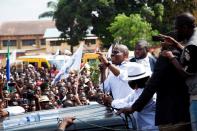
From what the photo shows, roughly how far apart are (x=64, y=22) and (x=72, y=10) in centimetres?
149

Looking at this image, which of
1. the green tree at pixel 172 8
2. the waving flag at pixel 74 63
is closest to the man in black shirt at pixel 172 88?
the waving flag at pixel 74 63

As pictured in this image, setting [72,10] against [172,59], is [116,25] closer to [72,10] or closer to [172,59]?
[72,10]

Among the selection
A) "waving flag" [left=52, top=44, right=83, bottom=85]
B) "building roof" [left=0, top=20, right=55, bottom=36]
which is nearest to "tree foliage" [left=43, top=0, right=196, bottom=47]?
"waving flag" [left=52, top=44, right=83, bottom=85]

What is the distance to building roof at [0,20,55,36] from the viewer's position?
3388 inches

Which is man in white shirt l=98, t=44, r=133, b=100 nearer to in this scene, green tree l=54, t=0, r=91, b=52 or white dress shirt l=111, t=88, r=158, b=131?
white dress shirt l=111, t=88, r=158, b=131

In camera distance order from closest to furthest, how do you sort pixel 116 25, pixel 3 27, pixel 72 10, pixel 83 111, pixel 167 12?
1. pixel 83 111
2. pixel 116 25
3. pixel 167 12
4. pixel 72 10
5. pixel 3 27

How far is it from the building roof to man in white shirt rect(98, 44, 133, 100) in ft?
261

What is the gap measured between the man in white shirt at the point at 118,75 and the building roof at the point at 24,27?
7956 cm

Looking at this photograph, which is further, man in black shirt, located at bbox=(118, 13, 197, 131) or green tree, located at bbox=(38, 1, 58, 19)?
green tree, located at bbox=(38, 1, 58, 19)

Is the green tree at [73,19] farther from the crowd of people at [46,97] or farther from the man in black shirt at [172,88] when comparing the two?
the man in black shirt at [172,88]

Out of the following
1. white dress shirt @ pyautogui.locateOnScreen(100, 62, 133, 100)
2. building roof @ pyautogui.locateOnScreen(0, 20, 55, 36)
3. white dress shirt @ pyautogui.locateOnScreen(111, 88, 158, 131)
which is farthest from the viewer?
building roof @ pyautogui.locateOnScreen(0, 20, 55, 36)

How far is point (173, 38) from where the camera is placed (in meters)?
4.11

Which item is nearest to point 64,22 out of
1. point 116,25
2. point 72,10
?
point 72,10

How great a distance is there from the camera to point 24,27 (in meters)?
89.1
